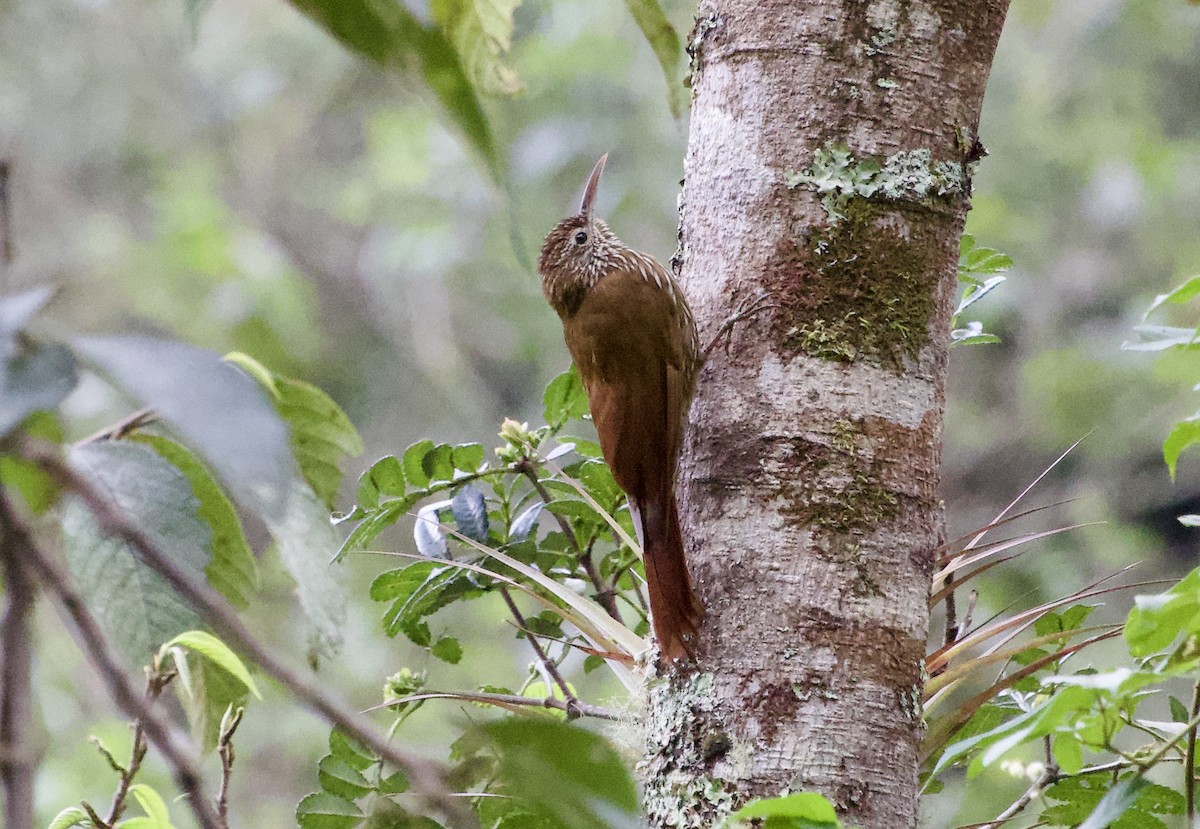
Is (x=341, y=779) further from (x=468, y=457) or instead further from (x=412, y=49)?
(x=412, y=49)

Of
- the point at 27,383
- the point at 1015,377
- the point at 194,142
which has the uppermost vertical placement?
the point at 194,142

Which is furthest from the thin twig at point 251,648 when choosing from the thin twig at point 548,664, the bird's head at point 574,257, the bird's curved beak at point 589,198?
the bird's curved beak at point 589,198

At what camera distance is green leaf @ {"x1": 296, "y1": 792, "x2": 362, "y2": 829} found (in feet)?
4.56

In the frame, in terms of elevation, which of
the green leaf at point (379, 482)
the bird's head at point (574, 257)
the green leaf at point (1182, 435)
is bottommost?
the green leaf at point (1182, 435)

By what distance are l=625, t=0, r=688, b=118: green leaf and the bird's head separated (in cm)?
129

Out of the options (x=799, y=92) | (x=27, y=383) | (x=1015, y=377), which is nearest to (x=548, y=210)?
(x=1015, y=377)

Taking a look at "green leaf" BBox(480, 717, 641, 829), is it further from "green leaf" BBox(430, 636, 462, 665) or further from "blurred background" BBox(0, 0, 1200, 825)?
"blurred background" BBox(0, 0, 1200, 825)

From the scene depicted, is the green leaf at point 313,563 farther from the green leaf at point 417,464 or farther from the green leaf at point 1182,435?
the green leaf at point 1182,435

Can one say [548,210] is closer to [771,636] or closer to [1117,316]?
[1117,316]

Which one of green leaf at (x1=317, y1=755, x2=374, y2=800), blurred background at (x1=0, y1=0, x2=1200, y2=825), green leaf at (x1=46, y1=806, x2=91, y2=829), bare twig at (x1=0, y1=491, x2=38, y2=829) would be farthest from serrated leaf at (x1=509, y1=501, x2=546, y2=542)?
blurred background at (x1=0, y1=0, x2=1200, y2=825)

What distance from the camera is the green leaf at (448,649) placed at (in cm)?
157

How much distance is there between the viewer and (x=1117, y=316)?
6879mm

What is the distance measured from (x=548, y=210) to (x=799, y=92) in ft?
17.5

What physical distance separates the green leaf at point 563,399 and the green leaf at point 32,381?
1089 mm
